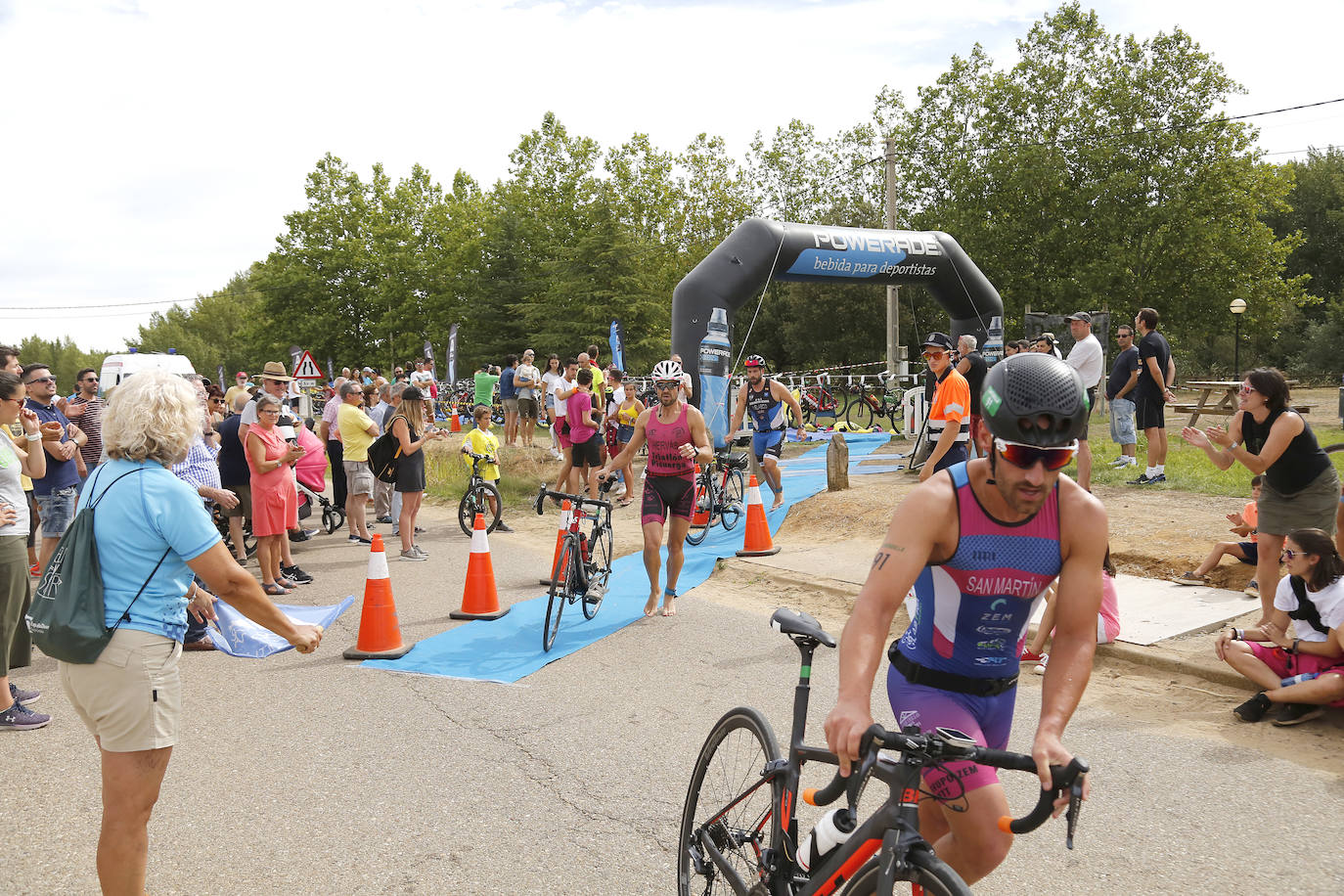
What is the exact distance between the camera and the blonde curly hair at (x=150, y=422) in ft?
10.2

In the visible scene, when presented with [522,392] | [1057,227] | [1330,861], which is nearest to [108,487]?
[1330,861]

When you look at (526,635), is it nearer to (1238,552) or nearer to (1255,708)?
(1255,708)

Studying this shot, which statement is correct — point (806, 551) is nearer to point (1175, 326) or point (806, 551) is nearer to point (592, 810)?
point (592, 810)

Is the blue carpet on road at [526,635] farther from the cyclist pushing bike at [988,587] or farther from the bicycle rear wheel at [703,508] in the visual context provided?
the cyclist pushing bike at [988,587]

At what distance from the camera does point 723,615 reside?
7730 millimetres

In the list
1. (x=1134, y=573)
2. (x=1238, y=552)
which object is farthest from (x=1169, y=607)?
(x=1134, y=573)

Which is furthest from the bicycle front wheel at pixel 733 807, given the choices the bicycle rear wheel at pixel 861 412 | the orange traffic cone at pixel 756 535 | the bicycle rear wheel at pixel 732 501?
the bicycle rear wheel at pixel 861 412

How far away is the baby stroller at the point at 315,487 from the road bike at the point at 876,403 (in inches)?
557

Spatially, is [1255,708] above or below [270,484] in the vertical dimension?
below

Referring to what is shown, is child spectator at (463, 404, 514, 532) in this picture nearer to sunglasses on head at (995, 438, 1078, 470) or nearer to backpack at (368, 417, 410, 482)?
backpack at (368, 417, 410, 482)

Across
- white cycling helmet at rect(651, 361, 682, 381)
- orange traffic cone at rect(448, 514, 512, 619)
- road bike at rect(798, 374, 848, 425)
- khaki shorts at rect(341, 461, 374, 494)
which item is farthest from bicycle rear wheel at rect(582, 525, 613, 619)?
road bike at rect(798, 374, 848, 425)

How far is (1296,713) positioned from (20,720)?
7.15m

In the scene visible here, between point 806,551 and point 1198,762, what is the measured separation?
18.5ft

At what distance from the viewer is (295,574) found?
9.59 meters
